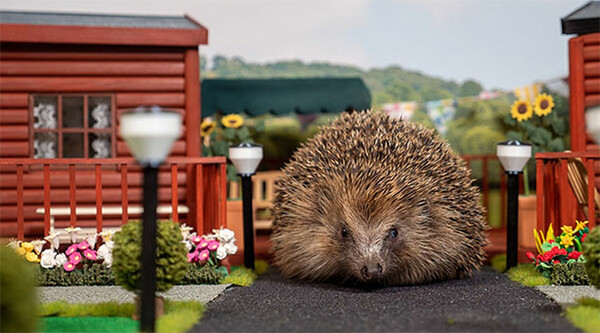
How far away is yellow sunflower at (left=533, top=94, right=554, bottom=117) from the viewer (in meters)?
9.60

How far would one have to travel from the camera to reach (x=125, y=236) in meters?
4.99

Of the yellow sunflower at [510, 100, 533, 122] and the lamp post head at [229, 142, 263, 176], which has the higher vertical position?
the yellow sunflower at [510, 100, 533, 122]

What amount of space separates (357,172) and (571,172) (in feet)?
8.19

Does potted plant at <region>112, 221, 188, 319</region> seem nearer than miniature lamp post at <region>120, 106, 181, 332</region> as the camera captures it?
No

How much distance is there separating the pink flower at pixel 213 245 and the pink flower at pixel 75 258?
1.19 metres

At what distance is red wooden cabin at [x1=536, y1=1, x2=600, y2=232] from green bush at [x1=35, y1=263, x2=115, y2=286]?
13.9 ft

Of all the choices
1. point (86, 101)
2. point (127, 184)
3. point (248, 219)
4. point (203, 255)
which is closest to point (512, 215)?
point (248, 219)

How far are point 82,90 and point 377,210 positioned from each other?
4048 millimetres

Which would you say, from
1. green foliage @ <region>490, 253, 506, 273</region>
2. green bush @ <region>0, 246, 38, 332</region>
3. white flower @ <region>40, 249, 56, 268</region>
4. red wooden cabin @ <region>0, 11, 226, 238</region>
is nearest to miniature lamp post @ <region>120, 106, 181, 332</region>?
green bush @ <region>0, 246, 38, 332</region>

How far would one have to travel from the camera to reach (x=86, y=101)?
329 inches

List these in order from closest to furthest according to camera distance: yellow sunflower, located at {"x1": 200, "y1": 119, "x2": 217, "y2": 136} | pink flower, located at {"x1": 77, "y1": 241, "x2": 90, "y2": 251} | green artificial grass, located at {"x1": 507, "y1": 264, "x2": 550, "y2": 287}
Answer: green artificial grass, located at {"x1": 507, "y1": 264, "x2": 550, "y2": 287} < pink flower, located at {"x1": 77, "y1": 241, "x2": 90, "y2": 251} < yellow sunflower, located at {"x1": 200, "y1": 119, "x2": 217, "y2": 136}

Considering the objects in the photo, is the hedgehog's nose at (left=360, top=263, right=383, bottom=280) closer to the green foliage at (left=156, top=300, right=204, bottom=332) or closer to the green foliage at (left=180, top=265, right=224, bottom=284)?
the green foliage at (left=156, top=300, right=204, bottom=332)

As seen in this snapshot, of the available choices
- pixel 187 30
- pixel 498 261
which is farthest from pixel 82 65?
pixel 498 261

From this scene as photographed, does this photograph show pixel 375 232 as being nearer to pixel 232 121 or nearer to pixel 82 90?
pixel 82 90
